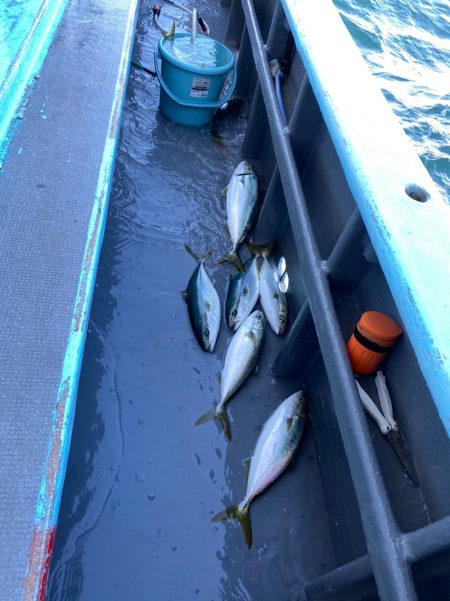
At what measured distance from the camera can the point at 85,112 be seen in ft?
9.75

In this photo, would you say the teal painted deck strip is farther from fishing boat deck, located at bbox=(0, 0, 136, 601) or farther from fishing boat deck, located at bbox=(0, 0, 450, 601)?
fishing boat deck, located at bbox=(0, 0, 136, 601)

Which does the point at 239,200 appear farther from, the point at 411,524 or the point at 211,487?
the point at 411,524

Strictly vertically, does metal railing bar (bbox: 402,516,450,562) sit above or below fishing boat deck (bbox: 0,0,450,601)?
above

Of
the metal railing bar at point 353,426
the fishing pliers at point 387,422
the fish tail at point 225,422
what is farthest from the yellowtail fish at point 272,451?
the metal railing bar at point 353,426

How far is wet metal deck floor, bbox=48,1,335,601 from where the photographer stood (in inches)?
80.5

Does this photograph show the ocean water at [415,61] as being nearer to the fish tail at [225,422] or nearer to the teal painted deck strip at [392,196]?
the teal painted deck strip at [392,196]

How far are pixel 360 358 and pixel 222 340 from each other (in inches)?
40.8

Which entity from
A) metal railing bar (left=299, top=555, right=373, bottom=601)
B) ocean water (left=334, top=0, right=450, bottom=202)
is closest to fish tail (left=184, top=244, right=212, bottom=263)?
metal railing bar (left=299, top=555, right=373, bottom=601)

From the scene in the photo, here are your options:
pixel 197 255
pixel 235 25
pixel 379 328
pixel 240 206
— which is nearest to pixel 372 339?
pixel 379 328

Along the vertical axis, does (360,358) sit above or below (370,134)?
below

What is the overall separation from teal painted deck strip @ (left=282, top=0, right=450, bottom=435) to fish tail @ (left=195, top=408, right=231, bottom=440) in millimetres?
1236

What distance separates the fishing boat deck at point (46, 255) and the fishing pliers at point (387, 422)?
3.90ft

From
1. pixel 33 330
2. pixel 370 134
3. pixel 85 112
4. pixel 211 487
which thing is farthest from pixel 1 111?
pixel 211 487

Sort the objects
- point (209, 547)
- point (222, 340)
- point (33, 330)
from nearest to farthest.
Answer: point (33, 330) < point (209, 547) < point (222, 340)
